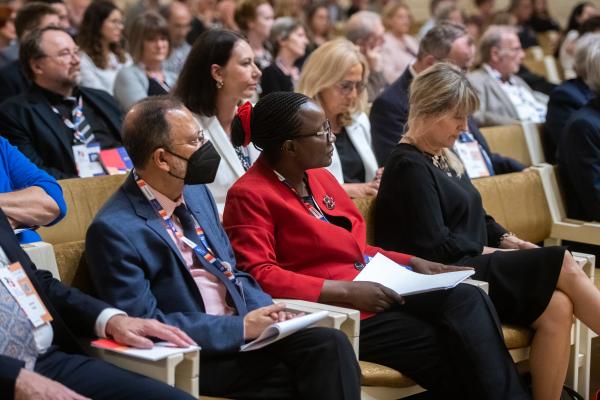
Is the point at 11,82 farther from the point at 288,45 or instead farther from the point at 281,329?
the point at 281,329

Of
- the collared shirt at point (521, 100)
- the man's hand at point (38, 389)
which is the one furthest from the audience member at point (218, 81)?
the collared shirt at point (521, 100)

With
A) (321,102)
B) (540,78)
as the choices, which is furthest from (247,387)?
(540,78)

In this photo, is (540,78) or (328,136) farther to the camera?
(540,78)

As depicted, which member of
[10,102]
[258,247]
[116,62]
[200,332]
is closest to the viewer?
[200,332]

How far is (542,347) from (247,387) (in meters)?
1.06

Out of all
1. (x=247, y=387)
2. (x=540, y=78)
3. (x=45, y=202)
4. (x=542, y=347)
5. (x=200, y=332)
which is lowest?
(x=540, y=78)

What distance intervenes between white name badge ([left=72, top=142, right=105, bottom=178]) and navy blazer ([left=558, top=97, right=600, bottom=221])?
2075 mm

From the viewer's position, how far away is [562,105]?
5090 mm

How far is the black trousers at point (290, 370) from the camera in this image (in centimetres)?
247

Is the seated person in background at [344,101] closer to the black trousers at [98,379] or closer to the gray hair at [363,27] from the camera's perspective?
the black trousers at [98,379]

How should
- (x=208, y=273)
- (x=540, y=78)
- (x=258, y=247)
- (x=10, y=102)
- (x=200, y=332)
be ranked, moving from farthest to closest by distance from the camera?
(x=540, y=78) → (x=10, y=102) → (x=258, y=247) → (x=208, y=273) → (x=200, y=332)

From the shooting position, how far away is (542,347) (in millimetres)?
3082

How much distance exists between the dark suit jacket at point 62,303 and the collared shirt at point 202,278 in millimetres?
320

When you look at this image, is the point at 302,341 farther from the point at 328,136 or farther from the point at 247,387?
the point at 328,136
